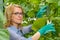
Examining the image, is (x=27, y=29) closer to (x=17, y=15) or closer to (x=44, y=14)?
(x=17, y=15)

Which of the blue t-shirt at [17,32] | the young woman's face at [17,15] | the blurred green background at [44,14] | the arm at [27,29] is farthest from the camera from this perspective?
the arm at [27,29]

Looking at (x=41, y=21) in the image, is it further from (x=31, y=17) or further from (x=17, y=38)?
(x=31, y=17)

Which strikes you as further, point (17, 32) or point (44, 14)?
point (17, 32)

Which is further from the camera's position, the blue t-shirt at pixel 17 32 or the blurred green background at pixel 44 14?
the blue t-shirt at pixel 17 32

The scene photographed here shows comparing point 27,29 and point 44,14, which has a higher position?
point 44,14

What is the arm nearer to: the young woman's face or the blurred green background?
the blurred green background

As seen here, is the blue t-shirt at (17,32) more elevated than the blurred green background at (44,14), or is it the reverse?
the blurred green background at (44,14)

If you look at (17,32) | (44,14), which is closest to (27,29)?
(17,32)

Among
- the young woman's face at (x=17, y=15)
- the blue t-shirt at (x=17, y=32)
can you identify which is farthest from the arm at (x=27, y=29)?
the young woman's face at (x=17, y=15)

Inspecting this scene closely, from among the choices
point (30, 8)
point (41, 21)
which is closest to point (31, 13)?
point (30, 8)

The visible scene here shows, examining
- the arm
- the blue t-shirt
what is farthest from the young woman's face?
the arm

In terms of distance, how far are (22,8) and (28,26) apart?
244mm

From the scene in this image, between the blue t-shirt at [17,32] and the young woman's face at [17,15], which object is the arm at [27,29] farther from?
the young woman's face at [17,15]

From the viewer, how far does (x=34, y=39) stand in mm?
1960
